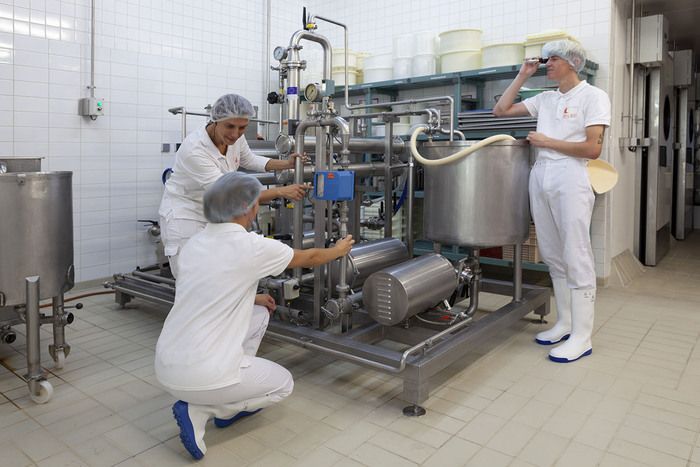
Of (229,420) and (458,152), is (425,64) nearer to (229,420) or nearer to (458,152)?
(458,152)

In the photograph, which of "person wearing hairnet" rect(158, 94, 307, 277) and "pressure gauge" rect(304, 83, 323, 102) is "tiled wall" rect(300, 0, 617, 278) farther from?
"person wearing hairnet" rect(158, 94, 307, 277)

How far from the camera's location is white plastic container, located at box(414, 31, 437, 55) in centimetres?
518

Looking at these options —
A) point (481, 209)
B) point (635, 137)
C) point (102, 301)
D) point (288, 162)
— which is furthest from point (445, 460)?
point (635, 137)

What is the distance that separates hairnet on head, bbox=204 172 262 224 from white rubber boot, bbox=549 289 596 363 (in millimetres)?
1926

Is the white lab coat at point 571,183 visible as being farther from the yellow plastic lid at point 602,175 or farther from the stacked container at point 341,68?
the stacked container at point 341,68

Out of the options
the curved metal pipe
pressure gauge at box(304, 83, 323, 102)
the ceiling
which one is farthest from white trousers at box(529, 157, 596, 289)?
the ceiling

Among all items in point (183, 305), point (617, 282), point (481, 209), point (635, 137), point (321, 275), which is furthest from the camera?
point (635, 137)

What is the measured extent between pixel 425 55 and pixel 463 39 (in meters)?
0.43

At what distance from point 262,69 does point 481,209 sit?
146 inches

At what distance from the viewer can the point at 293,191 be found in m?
2.61

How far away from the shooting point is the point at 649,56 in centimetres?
496

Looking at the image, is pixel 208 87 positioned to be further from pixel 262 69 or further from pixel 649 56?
pixel 649 56

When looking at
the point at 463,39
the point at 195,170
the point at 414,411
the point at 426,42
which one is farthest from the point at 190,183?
the point at 426,42

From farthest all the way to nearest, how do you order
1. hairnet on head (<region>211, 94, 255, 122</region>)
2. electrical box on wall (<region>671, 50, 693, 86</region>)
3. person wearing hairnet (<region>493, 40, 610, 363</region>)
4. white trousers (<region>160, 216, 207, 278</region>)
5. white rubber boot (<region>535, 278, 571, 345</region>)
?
electrical box on wall (<region>671, 50, 693, 86</region>), white rubber boot (<region>535, 278, 571, 345</region>), person wearing hairnet (<region>493, 40, 610, 363</region>), white trousers (<region>160, 216, 207, 278</region>), hairnet on head (<region>211, 94, 255, 122</region>)
